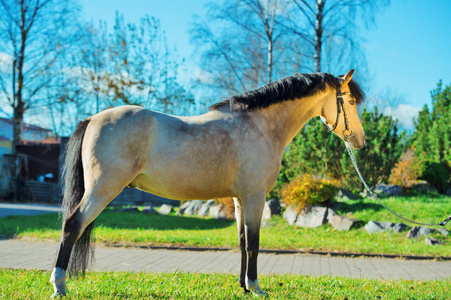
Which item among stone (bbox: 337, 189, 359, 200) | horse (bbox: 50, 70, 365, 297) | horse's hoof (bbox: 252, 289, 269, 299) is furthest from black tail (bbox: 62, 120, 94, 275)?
stone (bbox: 337, 189, 359, 200)

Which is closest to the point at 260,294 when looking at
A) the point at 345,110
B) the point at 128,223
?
the point at 345,110

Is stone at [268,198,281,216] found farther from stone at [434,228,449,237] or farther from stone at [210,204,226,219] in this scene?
stone at [434,228,449,237]

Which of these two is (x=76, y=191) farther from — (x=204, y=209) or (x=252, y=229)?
(x=204, y=209)

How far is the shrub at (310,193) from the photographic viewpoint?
981cm

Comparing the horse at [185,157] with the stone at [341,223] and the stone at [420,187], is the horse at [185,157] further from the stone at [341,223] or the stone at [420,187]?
the stone at [420,187]

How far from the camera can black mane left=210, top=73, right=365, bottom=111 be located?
13.0 feet

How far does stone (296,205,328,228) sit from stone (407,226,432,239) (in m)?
1.99

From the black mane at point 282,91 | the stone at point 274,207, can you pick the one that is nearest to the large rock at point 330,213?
the stone at point 274,207

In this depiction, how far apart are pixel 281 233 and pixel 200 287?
5235mm

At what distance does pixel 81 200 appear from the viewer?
3354 mm

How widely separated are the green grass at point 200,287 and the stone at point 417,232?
3852 millimetres

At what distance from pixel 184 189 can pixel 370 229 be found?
6.64 m

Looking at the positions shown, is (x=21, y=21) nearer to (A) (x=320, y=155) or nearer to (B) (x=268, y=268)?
(A) (x=320, y=155)

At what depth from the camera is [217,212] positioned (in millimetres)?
11914
